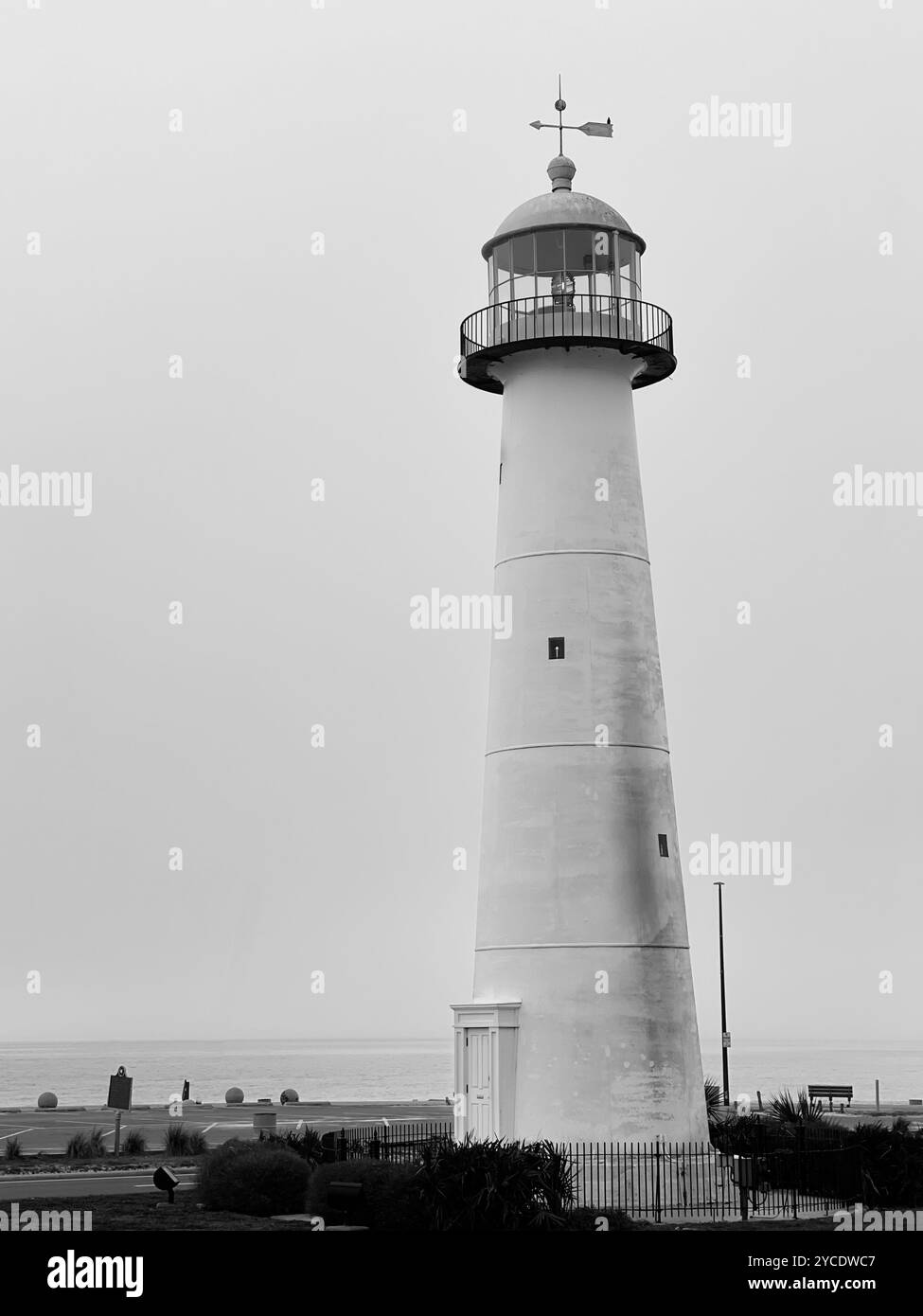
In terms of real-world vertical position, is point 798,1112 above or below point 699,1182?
above

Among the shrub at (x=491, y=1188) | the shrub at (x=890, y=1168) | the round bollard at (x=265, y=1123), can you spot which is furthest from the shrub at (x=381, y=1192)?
the round bollard at (x=265, y=1123)

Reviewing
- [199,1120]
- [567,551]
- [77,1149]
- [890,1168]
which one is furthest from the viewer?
[199,1120]

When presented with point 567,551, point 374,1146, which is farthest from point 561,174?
point 374,1146

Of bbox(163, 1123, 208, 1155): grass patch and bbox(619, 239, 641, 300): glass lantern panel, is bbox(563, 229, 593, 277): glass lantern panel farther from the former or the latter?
bbox(163, 1123, 208, 1155): grass patch

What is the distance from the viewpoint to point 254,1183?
96.1 feet

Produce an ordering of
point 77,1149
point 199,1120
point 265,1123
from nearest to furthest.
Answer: point 77,1149 → point 265,1123 → point 199,1120

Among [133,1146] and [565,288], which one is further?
[133,1146]

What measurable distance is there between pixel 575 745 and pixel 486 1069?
19.5ft

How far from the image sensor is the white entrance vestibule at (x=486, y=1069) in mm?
31203

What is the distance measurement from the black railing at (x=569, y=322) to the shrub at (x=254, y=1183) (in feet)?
49.2

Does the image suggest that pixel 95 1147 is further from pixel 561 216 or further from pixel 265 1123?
pixel 561 216

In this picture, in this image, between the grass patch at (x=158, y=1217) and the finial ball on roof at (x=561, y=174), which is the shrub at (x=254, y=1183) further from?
the finial ball on roof at (x=561, y=174)
